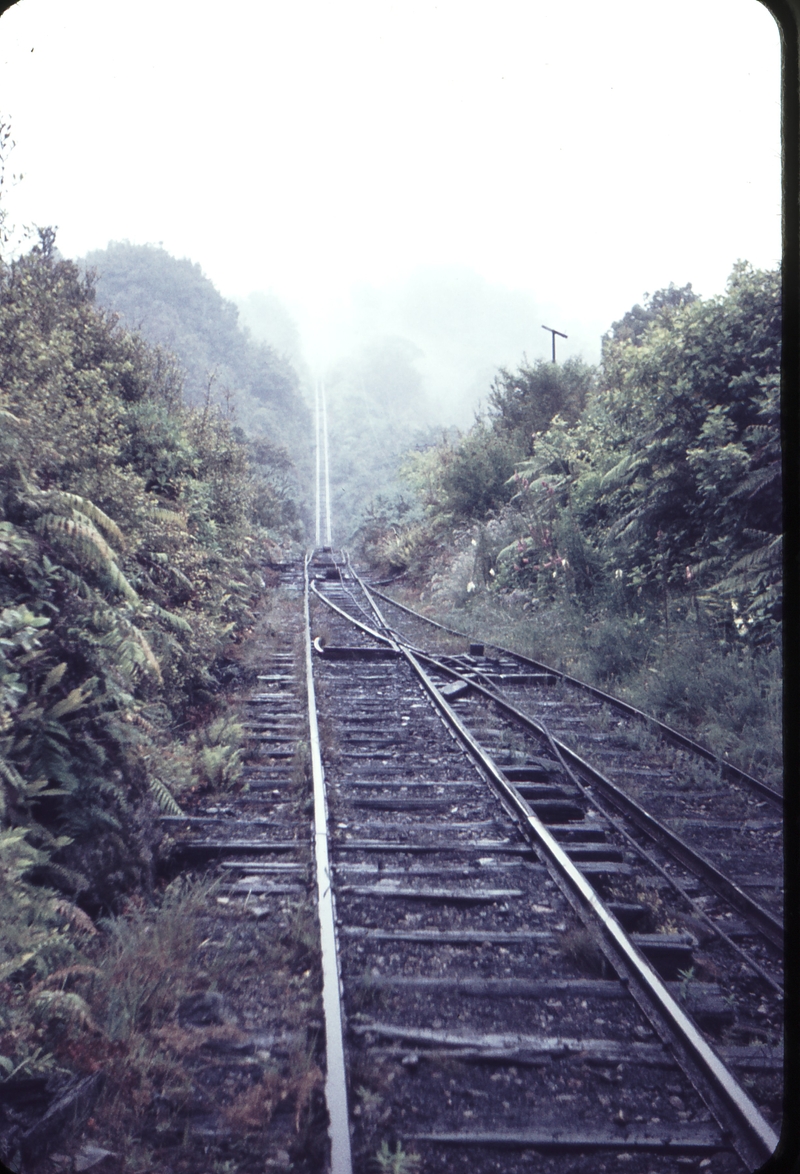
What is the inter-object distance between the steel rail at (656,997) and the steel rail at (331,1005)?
3.99 ft

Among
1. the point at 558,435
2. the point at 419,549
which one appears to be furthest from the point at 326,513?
the point at 558,435

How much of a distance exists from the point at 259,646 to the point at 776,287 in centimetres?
815

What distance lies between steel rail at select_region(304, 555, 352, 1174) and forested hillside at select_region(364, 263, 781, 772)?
3.60 metres

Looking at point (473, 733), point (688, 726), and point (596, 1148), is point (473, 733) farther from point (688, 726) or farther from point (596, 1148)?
point (596, 1148)

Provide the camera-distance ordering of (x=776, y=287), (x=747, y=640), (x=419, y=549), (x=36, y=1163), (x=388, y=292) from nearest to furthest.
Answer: (x=36, y=1163)
(x=747, y=640)
(x=776, y=287)
(x=419, y=549)
(x=388, y=292)

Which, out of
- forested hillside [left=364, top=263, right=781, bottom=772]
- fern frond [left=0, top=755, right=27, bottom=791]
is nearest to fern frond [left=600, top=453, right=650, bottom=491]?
forested hillside [left=364, top=263, right=781, bottom=772]

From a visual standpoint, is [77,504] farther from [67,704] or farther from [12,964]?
[12,964]

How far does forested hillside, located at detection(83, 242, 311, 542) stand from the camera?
39.4 m

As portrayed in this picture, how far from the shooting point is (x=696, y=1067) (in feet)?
7.91

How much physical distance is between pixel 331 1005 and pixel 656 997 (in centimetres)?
132

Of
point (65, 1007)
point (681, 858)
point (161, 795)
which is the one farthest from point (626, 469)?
point (65, 1007)

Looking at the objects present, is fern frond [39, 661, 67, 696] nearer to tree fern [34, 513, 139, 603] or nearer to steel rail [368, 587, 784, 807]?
tree fern [34, 513, 139, 603]

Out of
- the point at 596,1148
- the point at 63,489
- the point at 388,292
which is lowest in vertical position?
the point at 596,1148

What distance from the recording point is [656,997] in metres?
2.78
